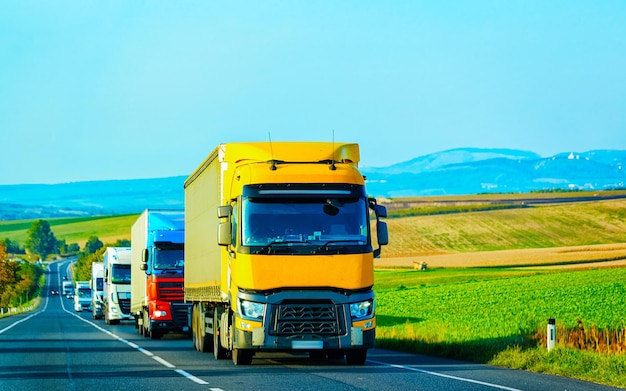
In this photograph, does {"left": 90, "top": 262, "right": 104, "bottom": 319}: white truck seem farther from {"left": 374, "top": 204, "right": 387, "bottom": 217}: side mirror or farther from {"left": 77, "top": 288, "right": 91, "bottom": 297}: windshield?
{"left": 374, "top": 204, "right": 387, "bottom": 217}: side mirror

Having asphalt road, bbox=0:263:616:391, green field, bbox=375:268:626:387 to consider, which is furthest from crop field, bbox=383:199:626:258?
asphalt road, bbox=0:263:616:391

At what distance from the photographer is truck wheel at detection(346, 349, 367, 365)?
2072 cm

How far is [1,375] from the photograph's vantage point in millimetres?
19469

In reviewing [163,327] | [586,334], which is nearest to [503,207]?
[163,327]

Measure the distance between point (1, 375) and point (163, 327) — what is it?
14.2 m

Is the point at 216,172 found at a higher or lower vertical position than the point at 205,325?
higher

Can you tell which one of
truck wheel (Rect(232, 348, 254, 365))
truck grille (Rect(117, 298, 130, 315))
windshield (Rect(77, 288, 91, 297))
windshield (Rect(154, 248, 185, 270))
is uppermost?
windshield (Rect(77, 288, 91, 297))

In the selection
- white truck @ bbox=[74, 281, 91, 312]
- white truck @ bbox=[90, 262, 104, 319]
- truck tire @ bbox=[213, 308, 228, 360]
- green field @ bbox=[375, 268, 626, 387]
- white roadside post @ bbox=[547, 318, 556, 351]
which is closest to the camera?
green field @ bbox=[375, 268, 626, 387]

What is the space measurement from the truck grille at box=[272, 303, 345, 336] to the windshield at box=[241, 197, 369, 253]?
1.01m

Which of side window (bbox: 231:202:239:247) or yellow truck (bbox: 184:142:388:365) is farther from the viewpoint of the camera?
side window (bbox: 231:202:239:247)

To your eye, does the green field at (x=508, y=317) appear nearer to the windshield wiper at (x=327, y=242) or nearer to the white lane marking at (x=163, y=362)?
the windshield wiper at (x=327, y=242)

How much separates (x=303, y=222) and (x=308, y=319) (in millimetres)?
1638

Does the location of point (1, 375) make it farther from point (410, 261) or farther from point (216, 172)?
point (410, 261)

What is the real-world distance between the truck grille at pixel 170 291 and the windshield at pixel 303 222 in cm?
1431
